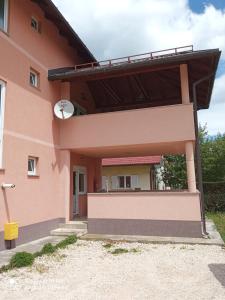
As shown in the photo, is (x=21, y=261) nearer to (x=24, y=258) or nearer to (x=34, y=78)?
(x=24, y=258)

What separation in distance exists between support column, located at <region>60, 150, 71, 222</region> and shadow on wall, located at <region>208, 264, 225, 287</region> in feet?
24.0

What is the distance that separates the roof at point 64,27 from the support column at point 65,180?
5831 millimetres

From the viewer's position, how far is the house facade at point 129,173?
2283 centimetres

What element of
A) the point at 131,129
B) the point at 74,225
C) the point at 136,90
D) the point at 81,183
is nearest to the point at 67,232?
the point at 74,225

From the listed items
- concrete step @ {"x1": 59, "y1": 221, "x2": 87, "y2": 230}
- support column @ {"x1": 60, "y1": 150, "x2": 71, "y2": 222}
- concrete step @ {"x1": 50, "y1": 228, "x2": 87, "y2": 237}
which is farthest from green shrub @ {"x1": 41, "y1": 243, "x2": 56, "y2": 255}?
support column @ {"x1": 60, "y1": 150, "x2": 71, "y2": 222}

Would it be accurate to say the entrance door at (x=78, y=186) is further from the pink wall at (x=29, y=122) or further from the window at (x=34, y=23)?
the window at (x=34, y=23)

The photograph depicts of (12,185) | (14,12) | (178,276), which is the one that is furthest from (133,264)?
(14,12)

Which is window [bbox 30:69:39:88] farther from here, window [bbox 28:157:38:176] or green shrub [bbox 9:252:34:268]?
green shrub [bbox 9:252:34:268]

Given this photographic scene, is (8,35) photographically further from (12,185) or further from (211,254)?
(211,254)

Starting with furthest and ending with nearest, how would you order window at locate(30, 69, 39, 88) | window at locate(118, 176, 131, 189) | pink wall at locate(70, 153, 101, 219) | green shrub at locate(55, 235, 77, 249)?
1. window at locate(118, 176, 131, 189)
2. pink wall at locate(70, 153, 101, 219)
3. window at locate(30, 69, 39, 88)
4. green shrub at locate(55, 235, 77, 249)

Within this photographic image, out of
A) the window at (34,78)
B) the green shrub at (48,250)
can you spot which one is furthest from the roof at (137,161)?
the green shrub at (48,250)

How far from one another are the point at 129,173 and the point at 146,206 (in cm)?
1189

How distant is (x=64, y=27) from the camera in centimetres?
1388

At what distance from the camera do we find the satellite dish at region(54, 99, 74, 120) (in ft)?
42.2
